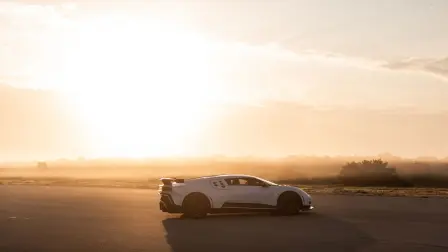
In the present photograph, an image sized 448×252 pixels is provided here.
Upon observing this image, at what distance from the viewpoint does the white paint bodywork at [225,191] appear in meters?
21.2

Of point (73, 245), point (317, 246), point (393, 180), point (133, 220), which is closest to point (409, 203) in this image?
point (133, 220)

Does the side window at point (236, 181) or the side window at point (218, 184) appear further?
the side window at point (236, 181)

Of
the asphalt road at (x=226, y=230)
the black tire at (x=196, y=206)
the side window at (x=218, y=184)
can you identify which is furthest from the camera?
the side window at (x=218, y=184)

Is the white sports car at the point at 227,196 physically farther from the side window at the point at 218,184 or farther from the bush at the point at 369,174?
the bush at the point at 369,174

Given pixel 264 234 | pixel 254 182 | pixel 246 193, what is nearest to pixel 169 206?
pixel 246 193

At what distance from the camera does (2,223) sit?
64.1 ft

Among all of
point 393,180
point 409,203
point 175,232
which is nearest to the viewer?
point 175,232

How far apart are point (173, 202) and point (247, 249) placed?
835cm

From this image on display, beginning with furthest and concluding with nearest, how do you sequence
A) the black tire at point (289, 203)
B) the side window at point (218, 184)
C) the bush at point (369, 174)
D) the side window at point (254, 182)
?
the bush at point (369, 174) → the side window at point (254, 182) → the black tire at point (289, 203) → the side window at point (218, 184)

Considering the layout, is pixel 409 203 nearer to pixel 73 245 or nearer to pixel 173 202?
pixel 173 202

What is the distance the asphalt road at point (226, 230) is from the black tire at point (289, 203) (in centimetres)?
43

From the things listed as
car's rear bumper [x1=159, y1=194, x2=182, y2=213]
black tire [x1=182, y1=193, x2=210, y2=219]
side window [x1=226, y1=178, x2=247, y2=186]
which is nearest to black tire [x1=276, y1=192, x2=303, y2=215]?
side window [x1=226, y1=178, x2=247, y2=186]

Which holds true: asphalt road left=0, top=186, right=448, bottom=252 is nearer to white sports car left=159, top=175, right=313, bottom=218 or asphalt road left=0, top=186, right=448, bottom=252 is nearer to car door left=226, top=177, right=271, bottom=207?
white sports car left=159, top=175, right=313, bottom=218

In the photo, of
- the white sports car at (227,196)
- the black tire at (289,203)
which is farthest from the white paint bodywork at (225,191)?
the black tire at (289,203)
